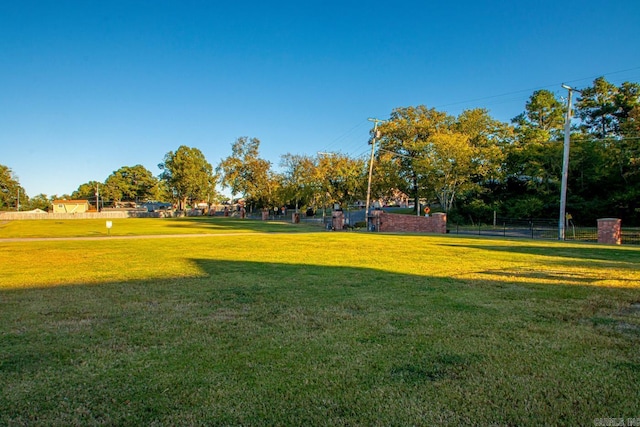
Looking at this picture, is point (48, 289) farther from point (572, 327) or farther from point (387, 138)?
point (387, 138)

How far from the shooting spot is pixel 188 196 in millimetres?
85312

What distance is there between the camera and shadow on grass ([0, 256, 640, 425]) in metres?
2.63

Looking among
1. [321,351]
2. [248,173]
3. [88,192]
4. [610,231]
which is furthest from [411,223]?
[88,192]

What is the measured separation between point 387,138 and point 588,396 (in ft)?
147

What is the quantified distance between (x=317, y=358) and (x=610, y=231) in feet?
63.4

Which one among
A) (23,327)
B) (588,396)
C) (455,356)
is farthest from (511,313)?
(23,327)

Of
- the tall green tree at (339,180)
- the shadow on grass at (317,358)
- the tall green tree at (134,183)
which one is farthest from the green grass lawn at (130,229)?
the tall green tree at (134,183)

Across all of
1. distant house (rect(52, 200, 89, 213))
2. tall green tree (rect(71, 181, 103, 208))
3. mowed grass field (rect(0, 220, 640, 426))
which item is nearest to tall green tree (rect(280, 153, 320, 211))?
mowed grass field (rect(0, 220, 640, 426))

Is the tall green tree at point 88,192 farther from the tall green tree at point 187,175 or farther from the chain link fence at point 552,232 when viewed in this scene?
the chain link fence at point 552,232

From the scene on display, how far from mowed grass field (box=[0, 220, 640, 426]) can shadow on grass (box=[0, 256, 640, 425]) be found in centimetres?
2

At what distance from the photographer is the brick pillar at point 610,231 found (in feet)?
56.7

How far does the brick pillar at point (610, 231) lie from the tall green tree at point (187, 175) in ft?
230

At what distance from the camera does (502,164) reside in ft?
127

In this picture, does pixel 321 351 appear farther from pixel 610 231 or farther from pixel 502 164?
pixel 502 164
